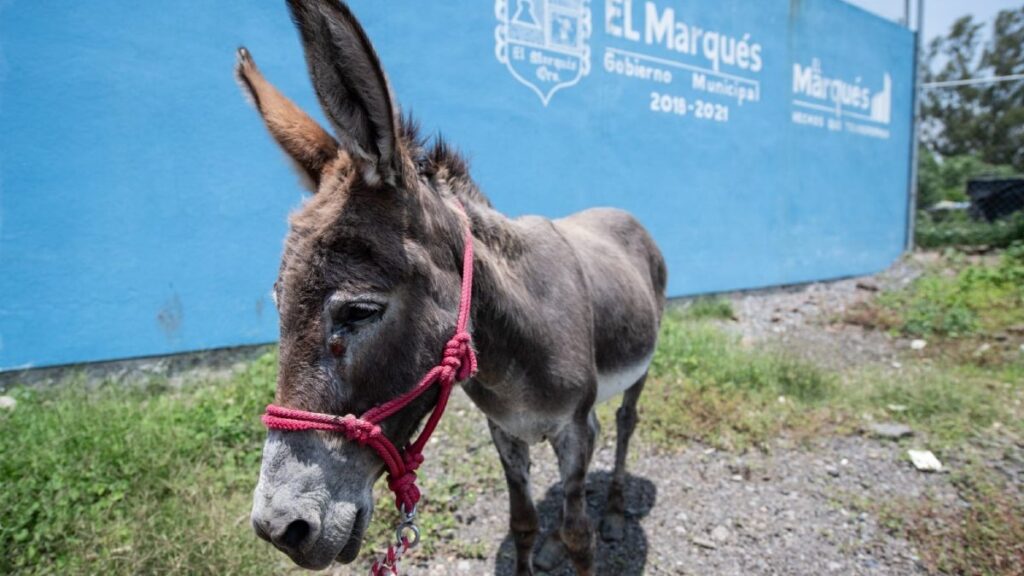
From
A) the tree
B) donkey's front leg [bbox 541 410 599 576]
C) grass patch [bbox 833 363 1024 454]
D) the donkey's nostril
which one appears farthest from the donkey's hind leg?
the tree

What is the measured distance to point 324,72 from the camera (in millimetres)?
1268

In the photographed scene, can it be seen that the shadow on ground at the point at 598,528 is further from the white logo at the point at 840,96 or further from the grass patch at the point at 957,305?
the white logo at the point at 840,96

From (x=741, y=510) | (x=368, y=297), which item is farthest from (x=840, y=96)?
(x=368, y=297)

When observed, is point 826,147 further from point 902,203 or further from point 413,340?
point 413,340

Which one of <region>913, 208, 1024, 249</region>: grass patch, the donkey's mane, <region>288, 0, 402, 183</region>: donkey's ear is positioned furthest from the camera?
<region>913, 208, 1024, 249</region>: grass patch

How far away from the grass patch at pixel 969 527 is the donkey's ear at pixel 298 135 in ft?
10.4

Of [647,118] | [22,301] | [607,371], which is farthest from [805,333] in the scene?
[22,301]

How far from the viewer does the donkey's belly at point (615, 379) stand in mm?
2553

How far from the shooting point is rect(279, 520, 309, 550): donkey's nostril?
122 centimetres

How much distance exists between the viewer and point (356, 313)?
4.47 feet

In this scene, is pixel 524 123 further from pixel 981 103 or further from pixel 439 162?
pixel 981 103

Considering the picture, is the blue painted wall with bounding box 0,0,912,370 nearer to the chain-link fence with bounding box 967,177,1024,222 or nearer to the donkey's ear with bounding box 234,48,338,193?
the donkey's ear with bounding box 234,48,338,193

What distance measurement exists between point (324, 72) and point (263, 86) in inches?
21.8

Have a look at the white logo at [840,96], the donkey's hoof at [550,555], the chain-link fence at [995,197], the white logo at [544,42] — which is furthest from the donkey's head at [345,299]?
the chain-link fence at [995,197]
